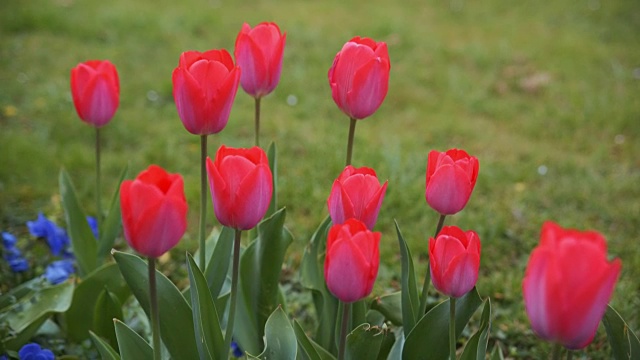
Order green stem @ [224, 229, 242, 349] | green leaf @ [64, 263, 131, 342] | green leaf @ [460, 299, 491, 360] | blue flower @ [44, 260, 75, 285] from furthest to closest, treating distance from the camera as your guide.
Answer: blue flower @ [44, 260, 75, 285]
green leaf @ [64, 263, 131, 342]
green leaf @ [460, 299, 491, 360]
green stem @ [224, 229, 242, 349]

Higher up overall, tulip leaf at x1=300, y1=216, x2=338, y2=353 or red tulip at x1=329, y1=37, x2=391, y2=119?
red tulip at x1=329, y1=37, x2=391, y2=119

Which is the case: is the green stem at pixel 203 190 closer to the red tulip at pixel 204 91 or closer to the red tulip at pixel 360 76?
the red tulip at pixel 204 91

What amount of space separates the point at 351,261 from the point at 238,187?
0.24 metres

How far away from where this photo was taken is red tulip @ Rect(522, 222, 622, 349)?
0.97 m

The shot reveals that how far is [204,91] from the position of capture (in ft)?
4.42

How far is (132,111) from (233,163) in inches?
113

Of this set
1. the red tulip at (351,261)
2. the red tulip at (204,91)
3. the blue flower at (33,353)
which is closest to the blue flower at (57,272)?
the blue flower at (33,353)

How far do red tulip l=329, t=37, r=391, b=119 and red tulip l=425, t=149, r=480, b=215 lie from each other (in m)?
0.20

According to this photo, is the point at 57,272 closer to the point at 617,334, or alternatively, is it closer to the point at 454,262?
the point at 454,262

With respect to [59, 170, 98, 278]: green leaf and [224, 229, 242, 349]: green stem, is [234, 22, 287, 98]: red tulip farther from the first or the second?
[59, 170, 98, 278]: green leaf

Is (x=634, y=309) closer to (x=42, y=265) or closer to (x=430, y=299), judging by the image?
(x=430, y=299)

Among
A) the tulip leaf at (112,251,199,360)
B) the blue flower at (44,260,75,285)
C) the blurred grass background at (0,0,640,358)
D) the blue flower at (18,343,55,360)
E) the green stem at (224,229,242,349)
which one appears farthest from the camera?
the blurred grass background at (0,0,640,358)

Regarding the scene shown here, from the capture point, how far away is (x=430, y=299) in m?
2.53

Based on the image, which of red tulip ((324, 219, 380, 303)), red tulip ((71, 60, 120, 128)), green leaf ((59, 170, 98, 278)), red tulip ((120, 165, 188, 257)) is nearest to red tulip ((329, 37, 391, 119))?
red tulip ((324, 219, 380, 303))
